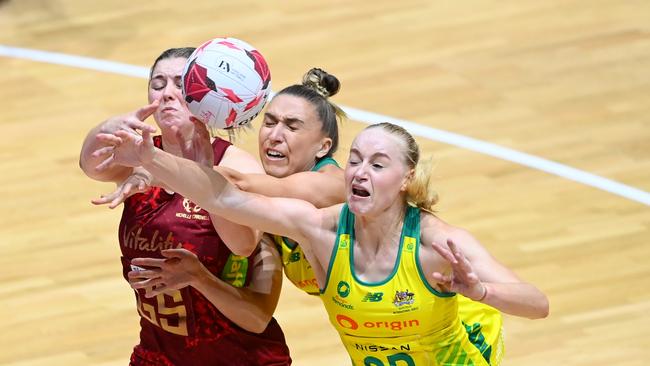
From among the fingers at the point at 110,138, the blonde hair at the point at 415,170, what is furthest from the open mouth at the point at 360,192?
the fingers at the point at 110,138

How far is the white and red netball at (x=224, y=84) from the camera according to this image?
5062mm

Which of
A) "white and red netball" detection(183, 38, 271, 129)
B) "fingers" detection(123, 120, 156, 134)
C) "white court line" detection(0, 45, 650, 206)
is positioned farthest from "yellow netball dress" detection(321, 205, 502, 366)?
"white court line" detection(0, 45, 650, 206)

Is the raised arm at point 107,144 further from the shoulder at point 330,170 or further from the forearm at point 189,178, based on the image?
the shoulder at point 330,170

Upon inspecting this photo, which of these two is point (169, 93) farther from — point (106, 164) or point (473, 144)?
point (473, 144)

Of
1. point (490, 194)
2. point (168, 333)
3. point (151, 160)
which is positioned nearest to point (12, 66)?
point (490, 194)

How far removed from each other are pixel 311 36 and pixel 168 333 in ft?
19.5

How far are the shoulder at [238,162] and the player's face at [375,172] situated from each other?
452 mm

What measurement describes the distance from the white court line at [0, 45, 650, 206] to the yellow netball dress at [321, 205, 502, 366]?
3.72m

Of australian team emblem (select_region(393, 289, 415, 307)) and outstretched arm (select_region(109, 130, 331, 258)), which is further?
australian team emblem (select_region(393, 289, 415, 307))

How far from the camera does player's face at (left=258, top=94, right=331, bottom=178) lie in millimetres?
5875

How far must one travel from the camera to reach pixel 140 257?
18.2 ft

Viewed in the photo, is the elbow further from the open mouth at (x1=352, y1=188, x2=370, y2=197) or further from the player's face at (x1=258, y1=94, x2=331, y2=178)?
the player's face at (x1=258, y1=94, x2=331, y2=178)

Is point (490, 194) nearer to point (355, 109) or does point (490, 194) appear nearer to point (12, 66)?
point (355, 109)

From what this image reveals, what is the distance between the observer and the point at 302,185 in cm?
557
